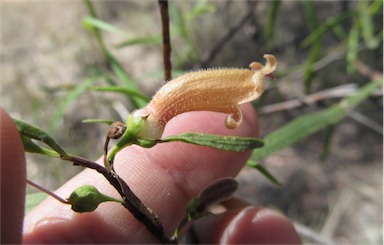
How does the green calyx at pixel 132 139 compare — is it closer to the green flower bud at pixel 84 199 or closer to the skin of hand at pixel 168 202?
the green flower bud at pixel 84 199

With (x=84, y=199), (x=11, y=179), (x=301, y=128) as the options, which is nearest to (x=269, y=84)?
(x=301, y=128)

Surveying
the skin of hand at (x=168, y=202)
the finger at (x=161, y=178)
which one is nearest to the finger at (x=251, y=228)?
the skin of hand at (x=168, y=202)

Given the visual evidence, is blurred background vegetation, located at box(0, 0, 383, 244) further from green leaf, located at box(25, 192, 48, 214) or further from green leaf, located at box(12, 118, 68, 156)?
green leaf, located at box(12, 118, 68, 156)

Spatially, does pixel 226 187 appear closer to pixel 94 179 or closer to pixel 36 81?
pixel 94 179

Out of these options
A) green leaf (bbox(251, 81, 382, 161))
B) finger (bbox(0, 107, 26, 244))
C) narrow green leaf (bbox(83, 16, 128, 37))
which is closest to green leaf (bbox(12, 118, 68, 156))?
finger (bbox(0, 107, 26, 244))

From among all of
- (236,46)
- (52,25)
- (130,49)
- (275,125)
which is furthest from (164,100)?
(52,25)

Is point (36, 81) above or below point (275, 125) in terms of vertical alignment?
above
